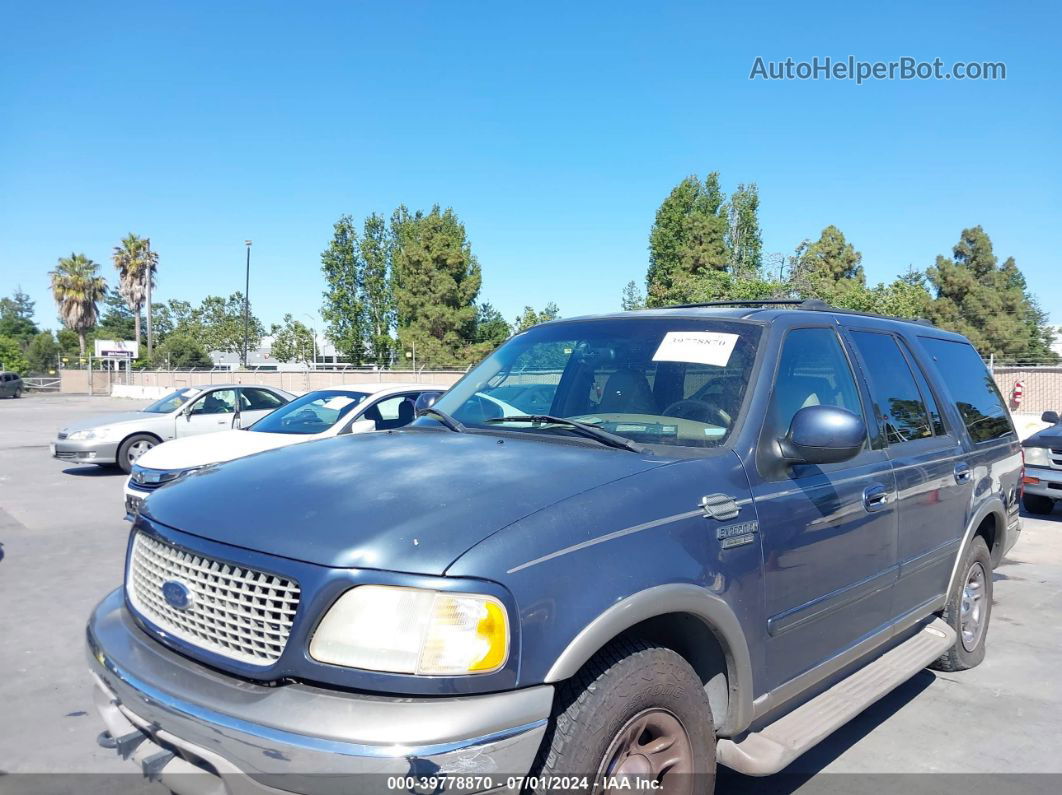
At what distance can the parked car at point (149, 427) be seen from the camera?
40.5 ft

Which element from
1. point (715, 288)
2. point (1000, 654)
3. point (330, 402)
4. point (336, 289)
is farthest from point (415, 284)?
point (1000, 654)

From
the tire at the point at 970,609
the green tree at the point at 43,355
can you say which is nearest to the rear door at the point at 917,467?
the tire at the point at 970,609

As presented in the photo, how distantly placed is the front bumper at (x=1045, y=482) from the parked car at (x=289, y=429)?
701cm

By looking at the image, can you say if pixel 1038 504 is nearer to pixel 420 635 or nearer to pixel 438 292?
pixel 420 635

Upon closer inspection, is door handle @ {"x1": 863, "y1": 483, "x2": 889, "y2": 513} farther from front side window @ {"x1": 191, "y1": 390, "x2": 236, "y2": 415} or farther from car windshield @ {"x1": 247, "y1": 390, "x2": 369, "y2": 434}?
front side window @ {"x1": 191, "y1": 390, "x2": 236, "y2": 415}

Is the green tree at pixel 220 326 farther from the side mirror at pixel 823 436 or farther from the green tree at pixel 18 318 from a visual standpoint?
the side mirror at pixel 823 436

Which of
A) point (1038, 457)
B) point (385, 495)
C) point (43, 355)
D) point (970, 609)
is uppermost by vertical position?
point (43, 355)

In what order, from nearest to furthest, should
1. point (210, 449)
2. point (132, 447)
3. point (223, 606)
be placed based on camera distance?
1. point (223, 606)
2. point (210, 449)
3. point (132, 447)

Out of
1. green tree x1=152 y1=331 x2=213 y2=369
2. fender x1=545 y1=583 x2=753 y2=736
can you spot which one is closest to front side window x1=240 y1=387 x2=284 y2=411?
fender x1=545 y1=583 x2=753 y2=736

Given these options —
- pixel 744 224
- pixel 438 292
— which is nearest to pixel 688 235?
pixel 744 224

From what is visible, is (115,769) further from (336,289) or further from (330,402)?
(336,289)

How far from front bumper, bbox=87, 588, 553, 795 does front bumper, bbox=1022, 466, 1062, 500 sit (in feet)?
29.8

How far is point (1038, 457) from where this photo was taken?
9.11 meters

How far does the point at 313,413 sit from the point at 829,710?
706cm
